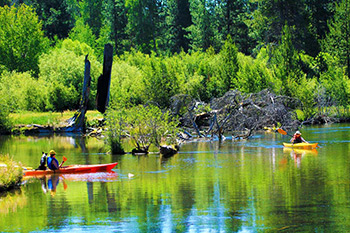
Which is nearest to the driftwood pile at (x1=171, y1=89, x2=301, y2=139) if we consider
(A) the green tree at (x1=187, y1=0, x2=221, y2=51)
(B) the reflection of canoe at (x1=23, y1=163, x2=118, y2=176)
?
(B) the reflection of canoe at (x1=23, y1=163, x2=118, y2=176)

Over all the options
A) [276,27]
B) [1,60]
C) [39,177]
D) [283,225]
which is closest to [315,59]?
[276,27]

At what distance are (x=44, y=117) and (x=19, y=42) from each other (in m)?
23.3

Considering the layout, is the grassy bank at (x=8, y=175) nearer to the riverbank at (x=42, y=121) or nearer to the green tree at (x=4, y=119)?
→ the green tree at (x=4, y=119)

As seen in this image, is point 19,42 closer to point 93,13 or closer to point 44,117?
point 44,117

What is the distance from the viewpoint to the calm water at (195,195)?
17.4 metres

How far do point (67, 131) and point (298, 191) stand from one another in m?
36.6

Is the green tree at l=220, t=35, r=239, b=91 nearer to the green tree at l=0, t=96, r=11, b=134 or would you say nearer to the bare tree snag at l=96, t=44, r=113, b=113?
the bare tree snag at l=96, t=44, r=113, b=113

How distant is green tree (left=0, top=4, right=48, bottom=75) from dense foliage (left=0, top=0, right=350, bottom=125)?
139mm

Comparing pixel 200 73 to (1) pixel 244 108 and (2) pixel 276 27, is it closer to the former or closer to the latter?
(2) pixel 276 27

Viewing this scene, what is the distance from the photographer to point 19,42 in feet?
252

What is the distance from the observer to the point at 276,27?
73.8m

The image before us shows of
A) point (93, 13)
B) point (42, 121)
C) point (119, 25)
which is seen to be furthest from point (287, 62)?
point (93, 13)

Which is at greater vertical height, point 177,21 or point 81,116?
point 177,21

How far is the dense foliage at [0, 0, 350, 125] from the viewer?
60719 mm
